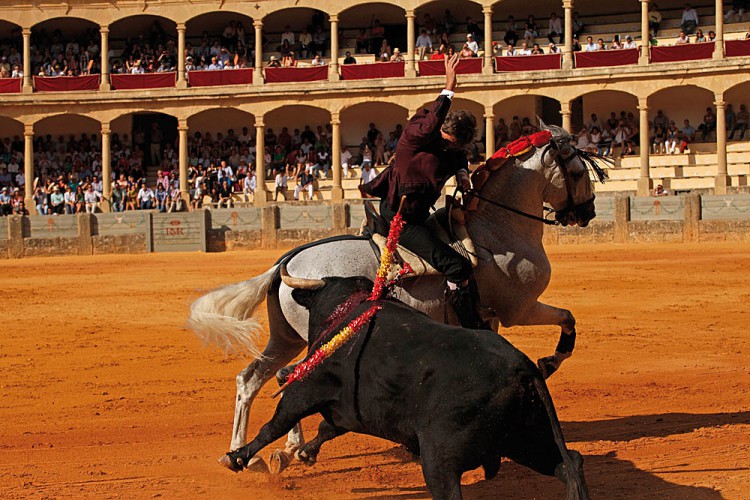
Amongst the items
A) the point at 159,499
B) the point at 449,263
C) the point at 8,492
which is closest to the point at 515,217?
the point at 449,263

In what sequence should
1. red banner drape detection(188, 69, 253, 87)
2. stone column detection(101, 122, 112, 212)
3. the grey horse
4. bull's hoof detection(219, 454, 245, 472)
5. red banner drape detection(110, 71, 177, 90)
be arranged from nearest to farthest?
bull's hoof detection(219, 454, 245, 472) → the grey horse → stone column detection(101, 122, 112, 212) → red banner drape detection(188, 69, 253, 87) → red banner drape detection(110, 71, 177, 90)

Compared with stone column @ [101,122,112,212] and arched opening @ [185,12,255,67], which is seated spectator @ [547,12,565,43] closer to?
arched opening @ [185,12,255,67]

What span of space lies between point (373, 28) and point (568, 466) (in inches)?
1369

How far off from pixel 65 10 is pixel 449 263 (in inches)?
1342

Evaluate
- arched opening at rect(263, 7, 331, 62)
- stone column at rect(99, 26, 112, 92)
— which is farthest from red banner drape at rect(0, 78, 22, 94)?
arched opening at rect(263, 7, 331, 62)

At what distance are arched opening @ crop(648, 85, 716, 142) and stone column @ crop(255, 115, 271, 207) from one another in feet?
44.6

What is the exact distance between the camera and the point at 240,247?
2708cm

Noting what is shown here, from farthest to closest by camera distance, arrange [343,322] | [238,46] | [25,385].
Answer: [238,46] < [25,385] < [343,322]

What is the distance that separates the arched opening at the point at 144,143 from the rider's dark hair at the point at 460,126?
3123 centimetres

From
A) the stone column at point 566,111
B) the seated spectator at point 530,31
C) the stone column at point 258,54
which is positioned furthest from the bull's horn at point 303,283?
the seated spectator at point 530,31

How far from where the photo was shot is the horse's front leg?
21.4 ft

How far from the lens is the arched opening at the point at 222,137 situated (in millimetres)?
36125

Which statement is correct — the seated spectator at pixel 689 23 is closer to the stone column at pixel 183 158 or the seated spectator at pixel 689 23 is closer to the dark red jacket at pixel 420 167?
the stone column at pixel 183 158

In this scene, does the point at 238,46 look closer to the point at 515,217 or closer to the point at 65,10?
the point at 65,10
